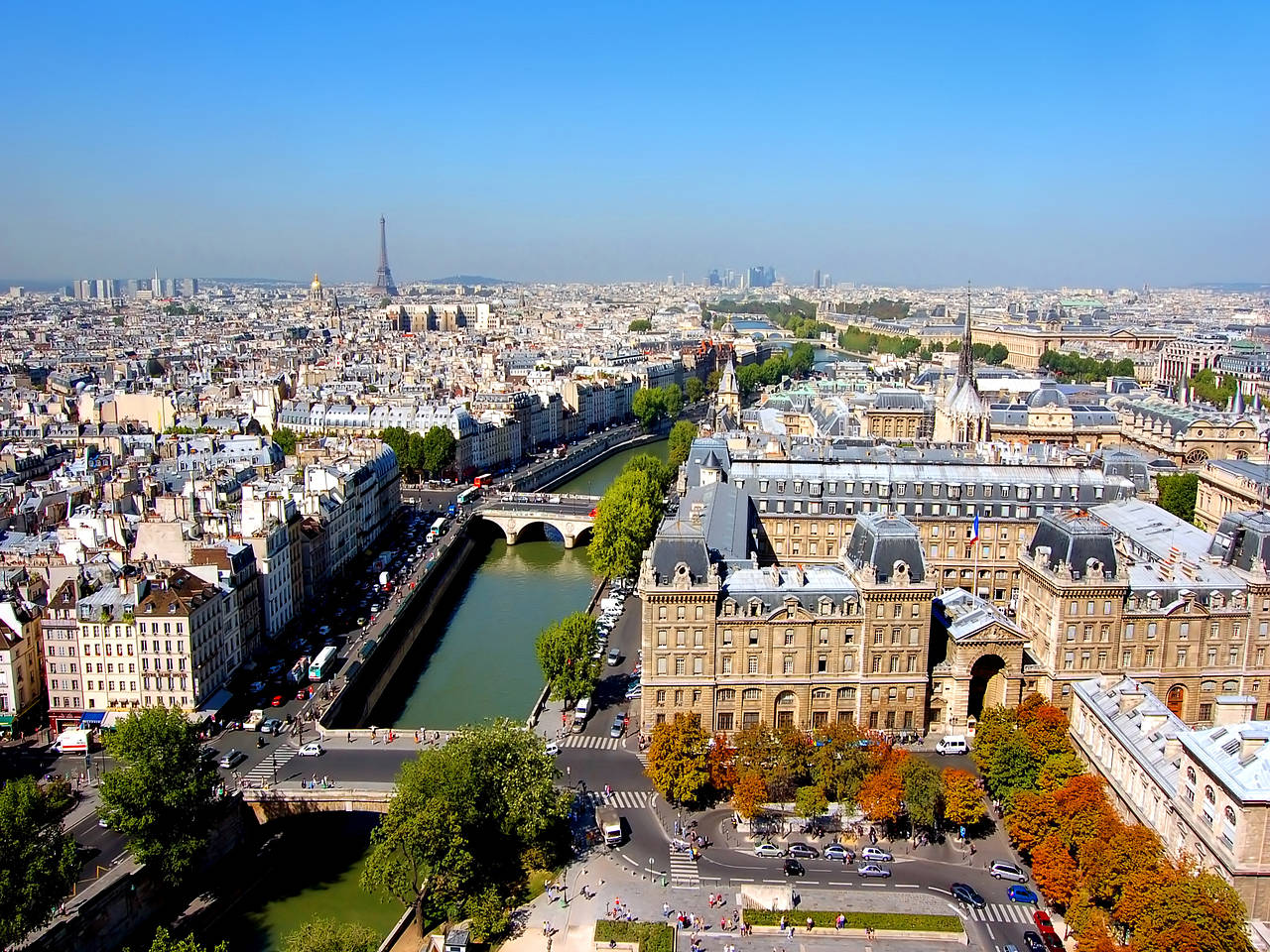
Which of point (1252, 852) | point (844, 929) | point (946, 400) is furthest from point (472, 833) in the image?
point (946, 400)

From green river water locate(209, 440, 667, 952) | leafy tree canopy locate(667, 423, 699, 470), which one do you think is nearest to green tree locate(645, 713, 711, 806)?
green river water locate(209, 440, 667, 952)

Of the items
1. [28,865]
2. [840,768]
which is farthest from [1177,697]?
[28,865]

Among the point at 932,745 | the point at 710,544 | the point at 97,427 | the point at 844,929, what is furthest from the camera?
the point at 97,427

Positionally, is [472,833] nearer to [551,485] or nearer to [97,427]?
[551,485]

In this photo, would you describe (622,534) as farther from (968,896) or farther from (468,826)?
(968,896)

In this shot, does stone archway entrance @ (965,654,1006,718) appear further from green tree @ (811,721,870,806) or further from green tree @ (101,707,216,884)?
green tree @ (101,707,216,884)

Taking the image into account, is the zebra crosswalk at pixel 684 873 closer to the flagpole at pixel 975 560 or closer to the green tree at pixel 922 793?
the green tree at pixel 922 793
